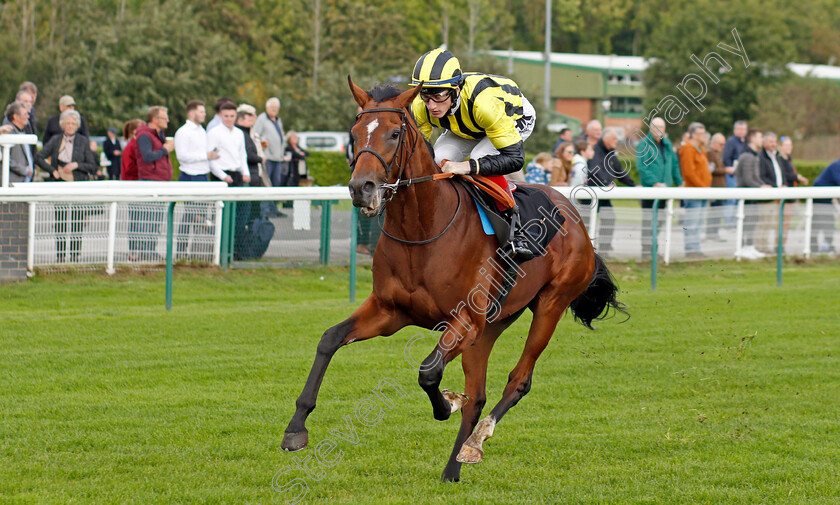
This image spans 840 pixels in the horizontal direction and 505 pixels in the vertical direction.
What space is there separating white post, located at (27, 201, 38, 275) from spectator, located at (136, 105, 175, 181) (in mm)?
1329

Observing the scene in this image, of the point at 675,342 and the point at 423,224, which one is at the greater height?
the point at 423,224

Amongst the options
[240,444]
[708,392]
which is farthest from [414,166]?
[708,392]

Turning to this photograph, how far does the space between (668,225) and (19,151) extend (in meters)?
6.88

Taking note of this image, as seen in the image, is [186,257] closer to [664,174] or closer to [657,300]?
[657,300]

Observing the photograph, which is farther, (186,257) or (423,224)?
(186,257)

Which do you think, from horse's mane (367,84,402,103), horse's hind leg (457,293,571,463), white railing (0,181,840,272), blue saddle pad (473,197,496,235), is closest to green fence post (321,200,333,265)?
white railing (0,181,840,272)

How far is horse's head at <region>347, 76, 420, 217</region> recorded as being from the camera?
3.81 metres

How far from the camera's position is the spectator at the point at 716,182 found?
11.4 metres

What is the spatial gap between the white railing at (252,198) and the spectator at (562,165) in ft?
1.45

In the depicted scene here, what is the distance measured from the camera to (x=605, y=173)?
35.4ft

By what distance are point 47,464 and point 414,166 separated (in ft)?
7.06

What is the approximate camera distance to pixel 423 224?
4.33 meters

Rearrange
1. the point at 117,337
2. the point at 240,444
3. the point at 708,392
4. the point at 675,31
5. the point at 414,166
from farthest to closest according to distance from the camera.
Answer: the point at 675,31 < the point at 117,337 < the point at 708,392 < the point at 240,444 < the point at 414,166

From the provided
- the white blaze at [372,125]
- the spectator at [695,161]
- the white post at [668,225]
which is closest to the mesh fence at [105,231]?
the white post at [668,225]
